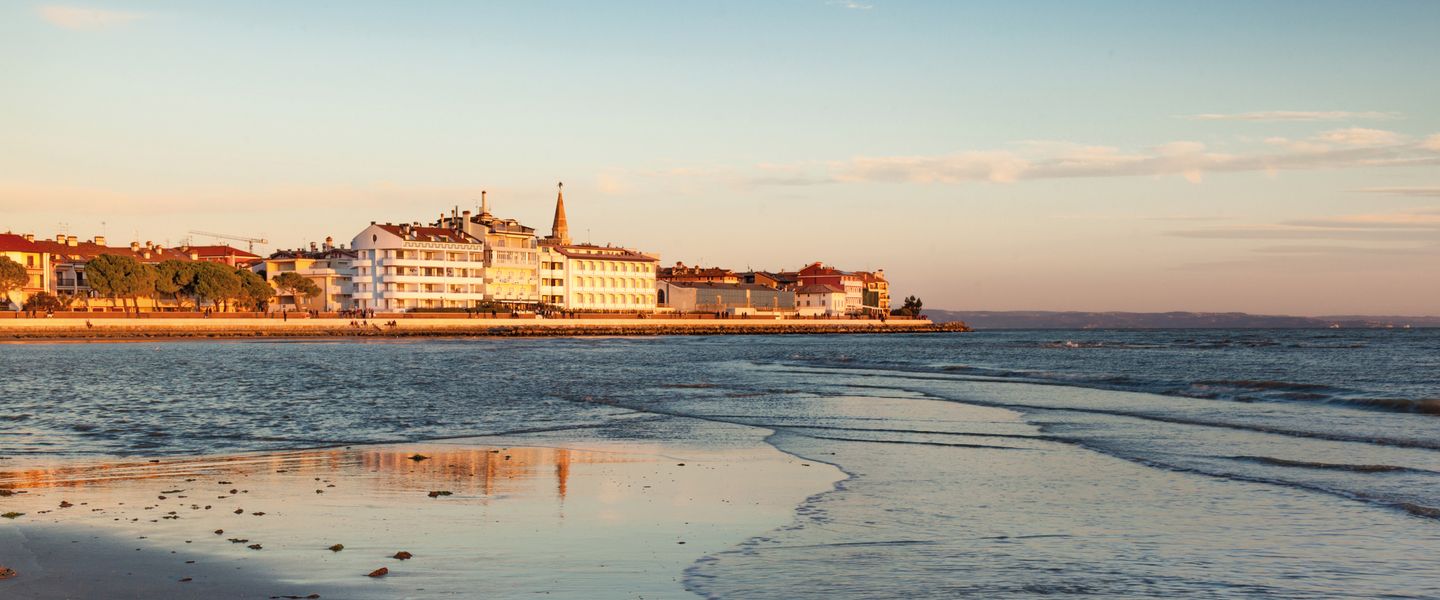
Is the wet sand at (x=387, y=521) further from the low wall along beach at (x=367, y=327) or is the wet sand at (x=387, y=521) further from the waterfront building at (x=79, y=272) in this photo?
the waterfront building at (x=79, y=272)

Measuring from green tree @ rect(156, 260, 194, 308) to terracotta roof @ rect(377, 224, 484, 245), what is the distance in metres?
23.3

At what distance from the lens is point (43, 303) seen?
107 m

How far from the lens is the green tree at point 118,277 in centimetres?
10669

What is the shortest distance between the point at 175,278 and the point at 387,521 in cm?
11206

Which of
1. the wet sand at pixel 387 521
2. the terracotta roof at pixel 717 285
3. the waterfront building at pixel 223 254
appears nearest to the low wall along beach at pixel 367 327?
the terracotta roof at pixel 717 285

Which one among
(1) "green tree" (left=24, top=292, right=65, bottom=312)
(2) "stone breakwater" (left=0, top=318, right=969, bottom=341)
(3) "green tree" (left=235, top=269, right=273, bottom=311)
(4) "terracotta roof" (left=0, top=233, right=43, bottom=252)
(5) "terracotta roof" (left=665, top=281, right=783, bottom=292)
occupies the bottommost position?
(2) "stone breakwater" (left=0, top=318, right=969, bottom=341)

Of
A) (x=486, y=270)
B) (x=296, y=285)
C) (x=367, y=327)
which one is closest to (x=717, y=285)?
(x=486, y=270)

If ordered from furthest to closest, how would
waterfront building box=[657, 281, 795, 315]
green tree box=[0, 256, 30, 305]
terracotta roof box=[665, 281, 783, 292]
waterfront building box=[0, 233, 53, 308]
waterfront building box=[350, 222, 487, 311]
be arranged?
terracotta roof box=[665, 281, 783, 292] → waterfront building box=[657, 281, 795, 315] → waterfront building box=[350, 222, 487, 311] → waterfront building box=[0, 233, 53, 308] → green tree box=[0, 256, 30, 305]

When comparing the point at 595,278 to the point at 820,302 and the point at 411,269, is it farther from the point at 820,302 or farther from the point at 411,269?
the point at 820,302

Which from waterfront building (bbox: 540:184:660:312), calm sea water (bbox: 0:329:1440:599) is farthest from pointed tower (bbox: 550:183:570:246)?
calm sea water (bbox: 0:329:1440:599)

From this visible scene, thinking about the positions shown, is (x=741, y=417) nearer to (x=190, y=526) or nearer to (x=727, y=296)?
(x=190, y=526)

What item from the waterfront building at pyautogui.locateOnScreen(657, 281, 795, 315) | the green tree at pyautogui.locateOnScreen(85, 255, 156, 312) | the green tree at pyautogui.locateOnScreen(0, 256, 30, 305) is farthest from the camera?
the waterfront building at pyautogui.locateOnScreen(657, 281, 795, 315)

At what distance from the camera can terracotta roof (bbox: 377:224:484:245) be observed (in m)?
132

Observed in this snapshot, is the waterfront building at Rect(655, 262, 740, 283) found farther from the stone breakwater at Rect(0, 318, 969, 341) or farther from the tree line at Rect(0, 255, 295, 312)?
the tree line at Rect(0, 255, 295, 312)
